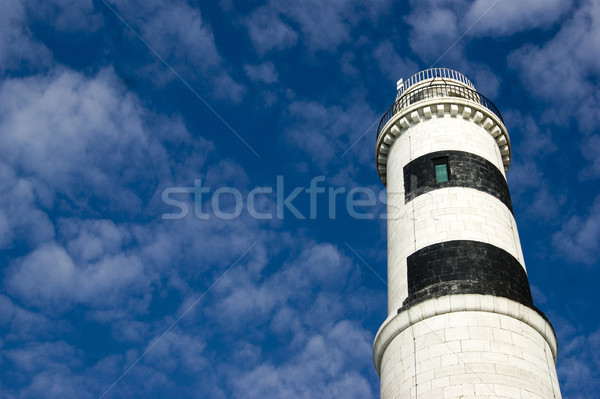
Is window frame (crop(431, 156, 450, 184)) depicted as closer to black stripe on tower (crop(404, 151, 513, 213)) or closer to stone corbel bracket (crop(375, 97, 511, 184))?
black stripe on tower (crop(404, 151, 513, 213))

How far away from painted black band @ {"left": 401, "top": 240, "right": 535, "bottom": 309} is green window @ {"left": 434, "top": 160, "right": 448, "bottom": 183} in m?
2.84

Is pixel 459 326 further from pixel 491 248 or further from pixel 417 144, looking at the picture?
pixel 417 144

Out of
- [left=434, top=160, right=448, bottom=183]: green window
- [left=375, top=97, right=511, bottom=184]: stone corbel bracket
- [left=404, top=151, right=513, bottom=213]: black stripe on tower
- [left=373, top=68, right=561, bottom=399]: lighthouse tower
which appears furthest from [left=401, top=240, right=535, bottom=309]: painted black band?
[left=375, top=97, right=511, bottom=184]: stone corbel bracket

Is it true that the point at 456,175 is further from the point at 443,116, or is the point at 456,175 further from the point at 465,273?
the point at 465,273

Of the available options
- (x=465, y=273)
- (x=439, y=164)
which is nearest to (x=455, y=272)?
(x=465, y=273)

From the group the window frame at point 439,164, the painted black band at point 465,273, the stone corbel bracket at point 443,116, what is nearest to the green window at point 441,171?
the window frame at point 439,164

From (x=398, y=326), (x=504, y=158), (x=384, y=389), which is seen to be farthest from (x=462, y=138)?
(x=384, y=389)

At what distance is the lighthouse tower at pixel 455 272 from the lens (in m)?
14.8

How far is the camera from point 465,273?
16297 mm

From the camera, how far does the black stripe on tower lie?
1900 cm

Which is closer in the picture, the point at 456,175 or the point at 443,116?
the point at 456,175

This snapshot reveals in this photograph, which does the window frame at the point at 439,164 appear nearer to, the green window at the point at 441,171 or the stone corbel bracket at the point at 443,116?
the green window at the point at 441,171

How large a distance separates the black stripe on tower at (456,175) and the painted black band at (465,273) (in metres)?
2.53

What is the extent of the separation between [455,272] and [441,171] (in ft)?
14.1
